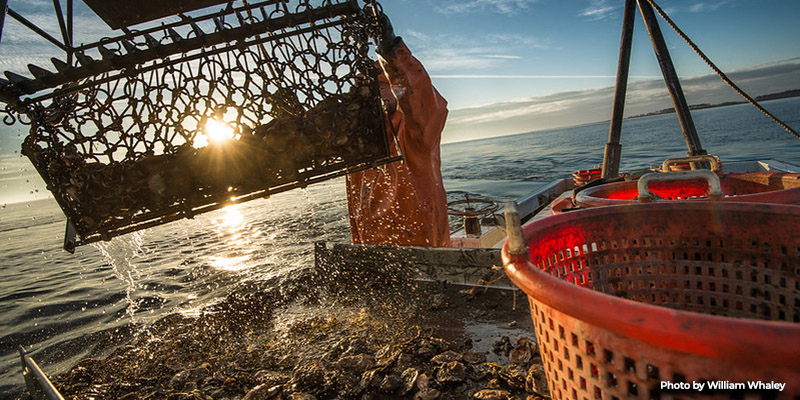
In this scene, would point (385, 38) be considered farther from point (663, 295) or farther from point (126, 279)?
point (126, 279)

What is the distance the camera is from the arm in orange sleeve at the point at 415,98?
3174 millimetres

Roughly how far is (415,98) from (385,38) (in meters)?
0.97

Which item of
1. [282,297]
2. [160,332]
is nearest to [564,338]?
[282,297]

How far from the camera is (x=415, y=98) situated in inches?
150

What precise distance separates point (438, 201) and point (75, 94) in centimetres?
399

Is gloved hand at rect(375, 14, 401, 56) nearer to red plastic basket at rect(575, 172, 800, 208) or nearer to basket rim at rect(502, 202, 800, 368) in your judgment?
red plastic basket at rect(575, 172, 800, 208)

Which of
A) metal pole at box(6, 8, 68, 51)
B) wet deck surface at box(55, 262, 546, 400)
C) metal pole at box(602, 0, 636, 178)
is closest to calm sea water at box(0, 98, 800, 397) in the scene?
wet deck surface at box(55, 262, 546, 400)

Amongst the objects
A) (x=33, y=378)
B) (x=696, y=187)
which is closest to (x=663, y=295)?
(x=696, y=187)

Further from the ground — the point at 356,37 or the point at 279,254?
the point at 356,37

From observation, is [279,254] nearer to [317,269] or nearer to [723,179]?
[317,269]

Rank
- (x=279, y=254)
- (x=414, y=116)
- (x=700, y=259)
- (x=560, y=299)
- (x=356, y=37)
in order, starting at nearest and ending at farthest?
(x=560, y=299) < (x=700, y=259) < (x=356, y=37) < (x=414, y=116) < (x=279, y=254)

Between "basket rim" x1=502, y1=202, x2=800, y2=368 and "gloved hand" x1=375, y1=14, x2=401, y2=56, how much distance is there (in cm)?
242

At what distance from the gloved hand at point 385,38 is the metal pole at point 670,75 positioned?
5585 millimetres

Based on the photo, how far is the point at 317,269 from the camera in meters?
4.56
